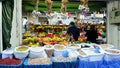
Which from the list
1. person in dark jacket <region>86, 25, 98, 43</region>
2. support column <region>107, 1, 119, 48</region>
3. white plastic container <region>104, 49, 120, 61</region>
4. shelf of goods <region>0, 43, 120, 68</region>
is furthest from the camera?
person in dark jacket <region>86, 25, 98, 43</region>

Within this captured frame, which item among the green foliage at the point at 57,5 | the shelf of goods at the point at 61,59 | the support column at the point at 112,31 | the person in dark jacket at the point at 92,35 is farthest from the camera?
the green foliage at the point at 57,5

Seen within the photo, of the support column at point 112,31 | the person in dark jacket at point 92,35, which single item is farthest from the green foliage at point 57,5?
the person in dark jacket at point 92,35

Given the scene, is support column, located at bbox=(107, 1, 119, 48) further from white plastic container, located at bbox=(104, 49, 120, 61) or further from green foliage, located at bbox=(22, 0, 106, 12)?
white plastic container, located at bbox=(104, 49, 120, 61)

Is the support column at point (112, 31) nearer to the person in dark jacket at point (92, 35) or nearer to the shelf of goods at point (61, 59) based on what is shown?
the person in dark jacket at point (92, 35)

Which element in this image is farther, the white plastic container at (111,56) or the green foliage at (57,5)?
the green foliage at (57,5)

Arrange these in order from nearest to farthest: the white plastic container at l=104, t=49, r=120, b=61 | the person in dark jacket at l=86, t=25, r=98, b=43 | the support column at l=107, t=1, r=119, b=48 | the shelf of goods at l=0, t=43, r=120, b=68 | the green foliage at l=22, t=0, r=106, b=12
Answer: the shelf of goods at l=0, t=43, r=120, b=68
the white plastic container at l=104, t=49, r=120, b=61
the support column at l=107, t=1, r=119, b=48
the person in dark jacket at l=86, t=25, r=98, b=43
the green foliage at l=22, t=0, r=106, b=12

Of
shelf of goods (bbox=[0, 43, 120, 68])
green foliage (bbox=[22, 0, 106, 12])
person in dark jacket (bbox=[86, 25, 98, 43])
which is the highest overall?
green foliage (bbox=[22, 0, 106, 12])

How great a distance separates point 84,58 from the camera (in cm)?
340

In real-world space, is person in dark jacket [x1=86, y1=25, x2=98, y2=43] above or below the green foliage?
below

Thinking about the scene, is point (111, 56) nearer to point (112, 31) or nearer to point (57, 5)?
point (112, 31)

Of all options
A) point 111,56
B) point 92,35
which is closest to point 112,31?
point 92,35

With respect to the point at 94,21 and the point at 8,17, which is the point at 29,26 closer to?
the point at 94,21

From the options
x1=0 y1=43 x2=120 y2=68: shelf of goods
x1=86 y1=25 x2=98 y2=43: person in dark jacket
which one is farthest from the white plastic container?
x1=86 y1=25 x2=98 y2=43: person in dark jacket

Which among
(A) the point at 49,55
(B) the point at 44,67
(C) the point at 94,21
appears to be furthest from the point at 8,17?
(C) the point at 94,21
